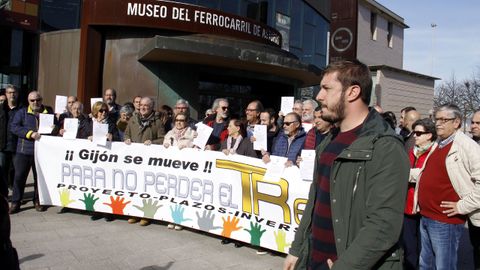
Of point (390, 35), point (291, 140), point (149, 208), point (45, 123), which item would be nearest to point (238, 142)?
point (291, 140)

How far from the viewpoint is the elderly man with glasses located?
378 cm

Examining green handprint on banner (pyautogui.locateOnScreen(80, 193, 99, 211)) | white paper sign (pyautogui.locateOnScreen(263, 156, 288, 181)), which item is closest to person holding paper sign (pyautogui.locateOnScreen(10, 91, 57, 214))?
green handprint on banner (pyautogui.locateOnScreen(80, 193, 99, 211))

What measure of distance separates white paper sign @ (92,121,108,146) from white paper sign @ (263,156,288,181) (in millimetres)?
2786

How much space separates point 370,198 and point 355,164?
17 cm

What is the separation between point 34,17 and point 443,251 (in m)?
14.7

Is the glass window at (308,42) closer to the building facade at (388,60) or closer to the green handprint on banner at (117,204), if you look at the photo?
the building facade at (388,60)

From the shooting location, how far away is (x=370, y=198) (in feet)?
6.66

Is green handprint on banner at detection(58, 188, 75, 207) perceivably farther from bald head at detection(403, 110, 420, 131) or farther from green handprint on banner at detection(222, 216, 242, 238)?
bald head at detection(403, 110, 420, 131)

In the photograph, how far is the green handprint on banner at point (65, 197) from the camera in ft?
22.7

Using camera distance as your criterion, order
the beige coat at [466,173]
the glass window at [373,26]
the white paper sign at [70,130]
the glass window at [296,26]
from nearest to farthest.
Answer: the beige coat at [466,173], the white paper sign at [70,130], the glass window at [296,26], the glass window at [373,26]

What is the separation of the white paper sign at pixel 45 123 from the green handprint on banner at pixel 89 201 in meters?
1.26

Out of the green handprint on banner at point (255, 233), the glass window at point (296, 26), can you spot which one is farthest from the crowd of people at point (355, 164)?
the glass window at point (296, 26)

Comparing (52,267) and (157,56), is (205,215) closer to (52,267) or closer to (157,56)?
(52,267)

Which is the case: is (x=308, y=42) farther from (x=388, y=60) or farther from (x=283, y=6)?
(x=388, y=60)
